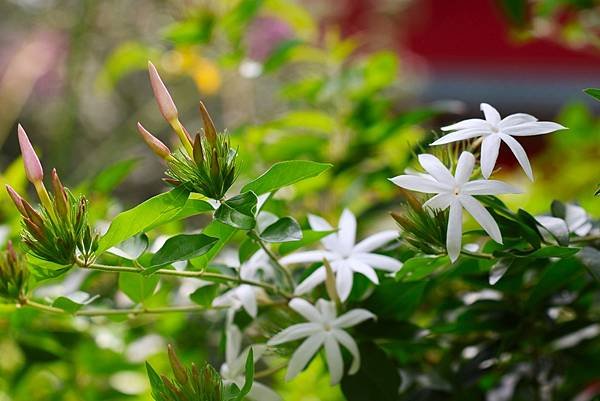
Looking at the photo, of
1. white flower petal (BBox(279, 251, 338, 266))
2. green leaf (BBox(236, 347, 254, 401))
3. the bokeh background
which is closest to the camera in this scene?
green leaf (BBox(236, 347, 254, 401))

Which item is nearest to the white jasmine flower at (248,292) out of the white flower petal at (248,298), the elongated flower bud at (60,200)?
the white flower petal at (248,298)

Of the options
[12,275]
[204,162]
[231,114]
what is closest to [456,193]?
[204,162]

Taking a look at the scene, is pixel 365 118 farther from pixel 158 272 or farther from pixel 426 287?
pixel 158 272

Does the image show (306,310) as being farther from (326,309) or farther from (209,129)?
(209,129)

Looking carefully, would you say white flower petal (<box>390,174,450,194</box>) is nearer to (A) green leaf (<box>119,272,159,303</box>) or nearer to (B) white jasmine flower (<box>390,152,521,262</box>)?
(B) white jasmine flower (<box>390,152,521,262</box>)

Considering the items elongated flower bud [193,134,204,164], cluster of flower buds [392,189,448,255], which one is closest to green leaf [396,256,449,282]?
cluster of flower buds [392,189,448,255]

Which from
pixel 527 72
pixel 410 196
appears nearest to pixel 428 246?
pixel 410 196
